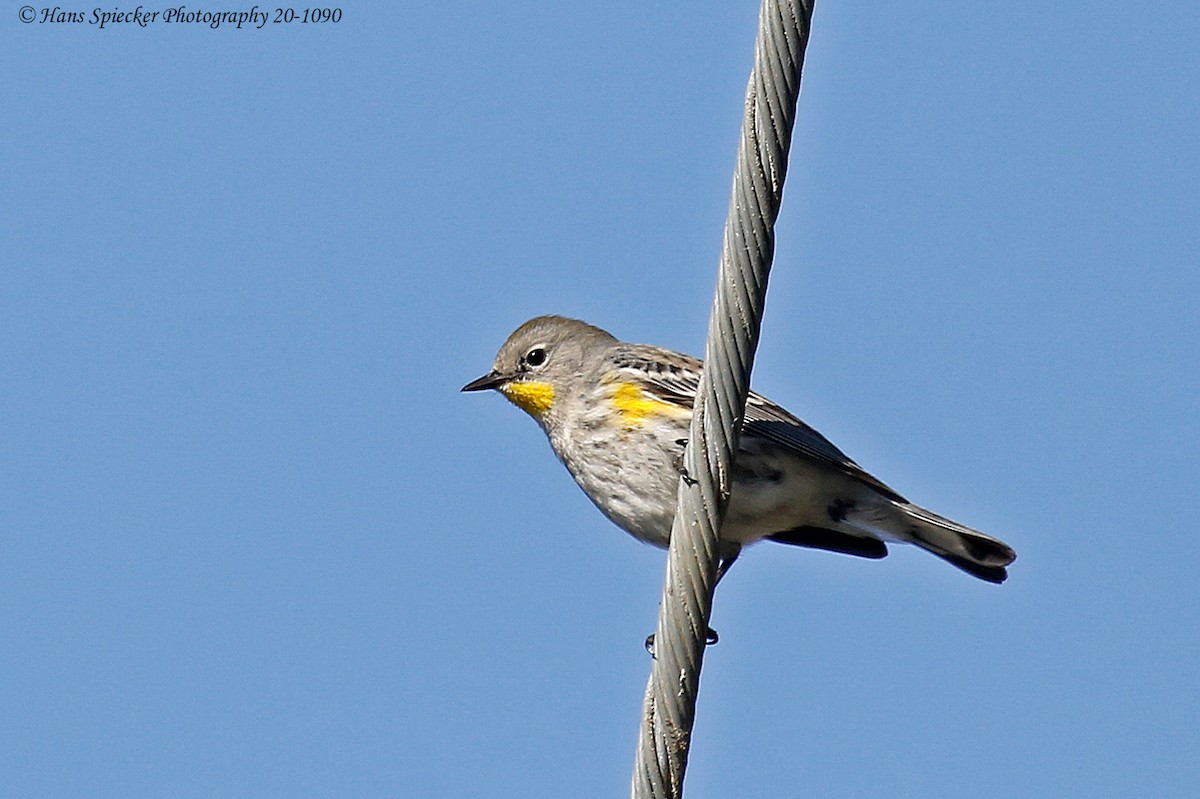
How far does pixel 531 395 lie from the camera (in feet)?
32.2

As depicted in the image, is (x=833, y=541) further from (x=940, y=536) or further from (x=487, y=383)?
(x=487, y=383)

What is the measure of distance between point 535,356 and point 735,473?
86.0 inches

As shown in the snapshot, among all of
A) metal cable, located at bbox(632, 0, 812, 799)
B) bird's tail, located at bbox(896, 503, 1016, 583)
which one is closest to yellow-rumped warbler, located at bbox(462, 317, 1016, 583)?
bird's tail, located at bbox(896, 503, 1016, 583)

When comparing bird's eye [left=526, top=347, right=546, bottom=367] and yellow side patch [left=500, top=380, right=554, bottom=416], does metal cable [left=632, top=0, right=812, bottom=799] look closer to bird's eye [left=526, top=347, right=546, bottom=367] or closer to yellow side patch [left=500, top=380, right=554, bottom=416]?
yellow side patch [left=500, top=380, right=554, bottom=416]

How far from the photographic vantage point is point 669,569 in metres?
5.09

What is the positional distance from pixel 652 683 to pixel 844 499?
414 cm

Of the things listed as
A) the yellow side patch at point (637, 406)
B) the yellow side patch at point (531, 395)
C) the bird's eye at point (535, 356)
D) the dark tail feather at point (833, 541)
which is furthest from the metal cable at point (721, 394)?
the bird's eye at point (535, 356)

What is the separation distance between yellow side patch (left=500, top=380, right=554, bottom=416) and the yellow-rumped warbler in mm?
13

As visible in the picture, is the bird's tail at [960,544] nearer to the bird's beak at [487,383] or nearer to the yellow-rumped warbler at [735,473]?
the yellow-rumped warbler at [735,473]

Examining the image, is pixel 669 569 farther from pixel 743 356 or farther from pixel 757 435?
pixel 757 435

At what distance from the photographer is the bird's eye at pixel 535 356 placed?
9.98 meters

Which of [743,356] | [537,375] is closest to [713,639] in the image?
[537,375]

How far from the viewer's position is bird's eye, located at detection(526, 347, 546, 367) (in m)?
9.98

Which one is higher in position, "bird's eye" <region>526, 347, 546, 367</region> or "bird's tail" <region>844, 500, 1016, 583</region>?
"bird's eye" <region>526, 347, 546, 367</region>
